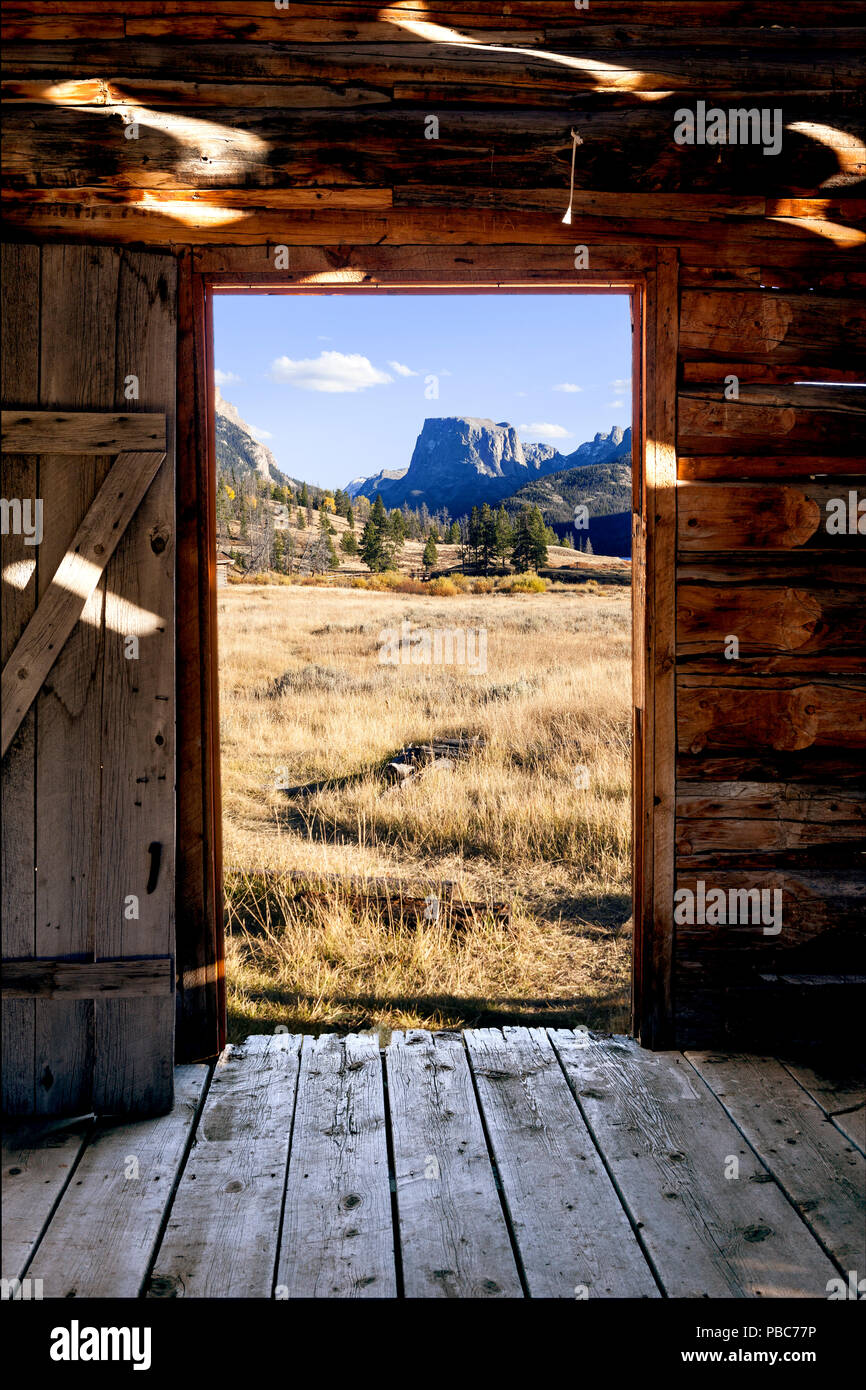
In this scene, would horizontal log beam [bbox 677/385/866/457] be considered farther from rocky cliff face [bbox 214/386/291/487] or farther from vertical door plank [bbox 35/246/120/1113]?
rocky cliff face [bbox 214/386/291/487]

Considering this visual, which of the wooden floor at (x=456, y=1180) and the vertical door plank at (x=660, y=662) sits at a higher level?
the vertical door plank at (x=660, y=662)

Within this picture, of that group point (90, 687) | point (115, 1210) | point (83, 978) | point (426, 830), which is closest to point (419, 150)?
point (90, 687)

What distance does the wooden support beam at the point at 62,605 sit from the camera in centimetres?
266

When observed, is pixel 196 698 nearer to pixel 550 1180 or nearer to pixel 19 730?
pixel 19 730

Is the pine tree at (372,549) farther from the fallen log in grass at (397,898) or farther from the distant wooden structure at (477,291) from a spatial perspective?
the distant wooden structure at (477,291)

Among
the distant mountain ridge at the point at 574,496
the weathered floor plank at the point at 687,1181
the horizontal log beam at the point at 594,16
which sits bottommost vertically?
the weathered floor plank at the point at 687,1181

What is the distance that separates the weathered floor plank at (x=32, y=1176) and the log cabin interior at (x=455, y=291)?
36 mm

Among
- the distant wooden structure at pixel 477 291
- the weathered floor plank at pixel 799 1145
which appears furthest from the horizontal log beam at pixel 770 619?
the weathered floor plank at pixel 799 1145

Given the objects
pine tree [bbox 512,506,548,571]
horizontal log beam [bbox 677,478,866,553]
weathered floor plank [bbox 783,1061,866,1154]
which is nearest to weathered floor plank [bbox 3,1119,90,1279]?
weathered floor plank [bbox 783,1061,866,1154]

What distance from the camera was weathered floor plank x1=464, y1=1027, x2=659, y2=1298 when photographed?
6.52ft

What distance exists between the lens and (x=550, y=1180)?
2.36m
